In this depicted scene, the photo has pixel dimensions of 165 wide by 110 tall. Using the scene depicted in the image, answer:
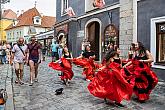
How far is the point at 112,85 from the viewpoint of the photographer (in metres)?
7.01

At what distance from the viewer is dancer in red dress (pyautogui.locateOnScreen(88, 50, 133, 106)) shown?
6.99 meters

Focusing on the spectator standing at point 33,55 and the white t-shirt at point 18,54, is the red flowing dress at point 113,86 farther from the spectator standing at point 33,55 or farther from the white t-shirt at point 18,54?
the white t-shirt at point 18,54

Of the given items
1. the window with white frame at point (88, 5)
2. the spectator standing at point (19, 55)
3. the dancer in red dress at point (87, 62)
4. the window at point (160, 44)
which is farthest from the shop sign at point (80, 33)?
the spectator standing at point (19, 55)

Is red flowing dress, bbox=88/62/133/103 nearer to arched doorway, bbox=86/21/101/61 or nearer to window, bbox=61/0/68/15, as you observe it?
arched doorway, bbox=86/21/101/61

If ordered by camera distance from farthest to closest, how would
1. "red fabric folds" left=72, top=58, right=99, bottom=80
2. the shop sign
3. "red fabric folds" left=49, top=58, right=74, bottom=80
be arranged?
1. the shop sign
2. "red fabric folds" left=72, top=58, right=99, bottom=80
3. "red fabric folds" left=49, top=58, right=74, bottom=80

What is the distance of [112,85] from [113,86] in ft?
0.11

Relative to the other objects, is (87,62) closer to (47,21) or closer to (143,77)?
(143,77)

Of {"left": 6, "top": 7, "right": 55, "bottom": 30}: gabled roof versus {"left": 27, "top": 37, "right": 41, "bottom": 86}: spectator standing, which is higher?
{"left": 6, "top": 7, "right": 55, "bottom": 30}: gabled roof

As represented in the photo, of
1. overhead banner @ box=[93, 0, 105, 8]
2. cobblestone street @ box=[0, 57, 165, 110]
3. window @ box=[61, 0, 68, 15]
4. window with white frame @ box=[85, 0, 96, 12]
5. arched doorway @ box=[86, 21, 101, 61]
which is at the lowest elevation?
cobblestone street @ box=[0, 57, 165, 110]

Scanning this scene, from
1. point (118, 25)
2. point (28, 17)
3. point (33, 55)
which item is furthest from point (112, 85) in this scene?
point (28, 17)

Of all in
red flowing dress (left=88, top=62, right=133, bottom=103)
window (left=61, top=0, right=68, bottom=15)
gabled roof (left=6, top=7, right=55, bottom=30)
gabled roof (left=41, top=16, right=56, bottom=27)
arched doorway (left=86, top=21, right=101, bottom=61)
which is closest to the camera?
red flowing dress (left=88, top=62, right=133, bottom=103)

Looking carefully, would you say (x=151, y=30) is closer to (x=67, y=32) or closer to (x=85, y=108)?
(x=85, y=108)

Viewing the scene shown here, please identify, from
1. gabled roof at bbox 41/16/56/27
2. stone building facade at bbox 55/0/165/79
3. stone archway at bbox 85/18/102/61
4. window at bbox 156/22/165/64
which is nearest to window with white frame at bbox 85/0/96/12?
stone building facade at bbox 55/0/165/79

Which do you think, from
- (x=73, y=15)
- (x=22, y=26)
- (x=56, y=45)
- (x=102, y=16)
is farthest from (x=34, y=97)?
(x=22, y=26)
